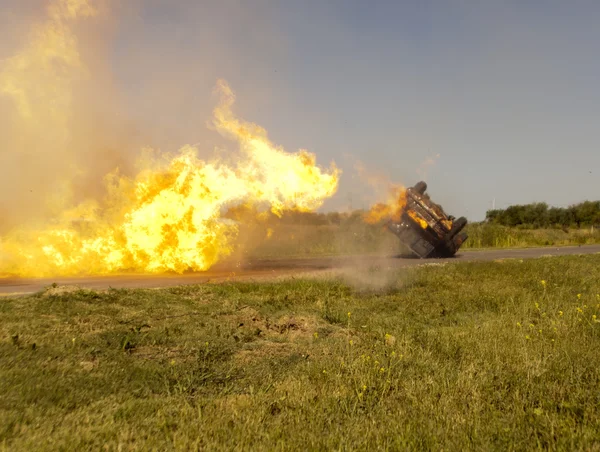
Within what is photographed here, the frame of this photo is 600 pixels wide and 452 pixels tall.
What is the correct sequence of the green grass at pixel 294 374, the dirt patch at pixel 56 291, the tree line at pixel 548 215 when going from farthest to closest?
the tree line at pixel 548 215 → the dirt patch at pixel 56 291 → the green grass at pixel 294 374

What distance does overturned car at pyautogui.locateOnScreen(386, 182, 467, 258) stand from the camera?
75.0ft

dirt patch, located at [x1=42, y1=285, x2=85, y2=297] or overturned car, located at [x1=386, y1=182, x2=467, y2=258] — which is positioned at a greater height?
overturned car, located at [x1=386, y1=182, x2=467, y2=258]

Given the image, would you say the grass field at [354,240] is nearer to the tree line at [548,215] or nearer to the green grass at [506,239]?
the green grass at [506,239]

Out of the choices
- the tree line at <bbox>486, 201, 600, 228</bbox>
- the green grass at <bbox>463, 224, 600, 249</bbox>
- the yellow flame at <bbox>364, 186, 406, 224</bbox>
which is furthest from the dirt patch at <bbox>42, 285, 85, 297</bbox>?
the tree line at <bbox>486, 201, 600, 228</bbox>

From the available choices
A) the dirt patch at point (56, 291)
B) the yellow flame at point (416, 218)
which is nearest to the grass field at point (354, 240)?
the yellow flame at point (416, 218)

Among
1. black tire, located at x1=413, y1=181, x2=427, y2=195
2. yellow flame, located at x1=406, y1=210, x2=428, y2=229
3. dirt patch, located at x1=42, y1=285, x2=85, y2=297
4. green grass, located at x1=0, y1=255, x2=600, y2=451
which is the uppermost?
black tire, located at x1=413, y1=181, x2=427, y2=195

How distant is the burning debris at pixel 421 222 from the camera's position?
75.1 ft

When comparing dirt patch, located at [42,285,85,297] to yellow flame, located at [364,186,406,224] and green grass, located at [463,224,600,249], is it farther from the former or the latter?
green grass, located at [463,224,600,249]

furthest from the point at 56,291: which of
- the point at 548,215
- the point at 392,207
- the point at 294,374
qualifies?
the point at 548,215

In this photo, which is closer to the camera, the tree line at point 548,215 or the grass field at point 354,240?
the grass field at point 354,240

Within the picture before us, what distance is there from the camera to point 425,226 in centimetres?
2314

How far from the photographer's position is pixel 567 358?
251 inches

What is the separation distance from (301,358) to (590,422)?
361cm

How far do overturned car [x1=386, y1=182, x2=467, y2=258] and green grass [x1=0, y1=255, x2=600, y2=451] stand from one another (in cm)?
1191
